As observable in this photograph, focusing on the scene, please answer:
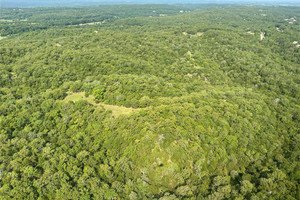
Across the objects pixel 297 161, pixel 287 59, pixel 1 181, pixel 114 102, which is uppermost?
pixel 287 59

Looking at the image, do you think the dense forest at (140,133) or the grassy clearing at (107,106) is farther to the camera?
the grassy clearing at (107,106)

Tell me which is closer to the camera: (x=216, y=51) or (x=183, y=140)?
(x=183, y=140)

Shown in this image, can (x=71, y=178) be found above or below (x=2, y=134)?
below

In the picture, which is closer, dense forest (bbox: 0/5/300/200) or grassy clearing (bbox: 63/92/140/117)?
dense forest (bbox: 0/5/300/200)

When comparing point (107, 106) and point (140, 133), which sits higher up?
point (107, 106)

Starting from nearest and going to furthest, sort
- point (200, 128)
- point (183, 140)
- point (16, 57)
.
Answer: point (183, 140) < point (200, 128) < point (16, 57)

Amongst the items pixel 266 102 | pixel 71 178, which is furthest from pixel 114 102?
pixel 266 102

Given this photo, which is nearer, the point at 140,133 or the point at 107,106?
the point at 140,133

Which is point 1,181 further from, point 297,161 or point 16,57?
point 16,57

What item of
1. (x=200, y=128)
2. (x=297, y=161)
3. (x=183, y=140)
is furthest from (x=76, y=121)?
(x=297, y=161)

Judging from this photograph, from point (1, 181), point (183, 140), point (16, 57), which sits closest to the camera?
point (1, 181)
